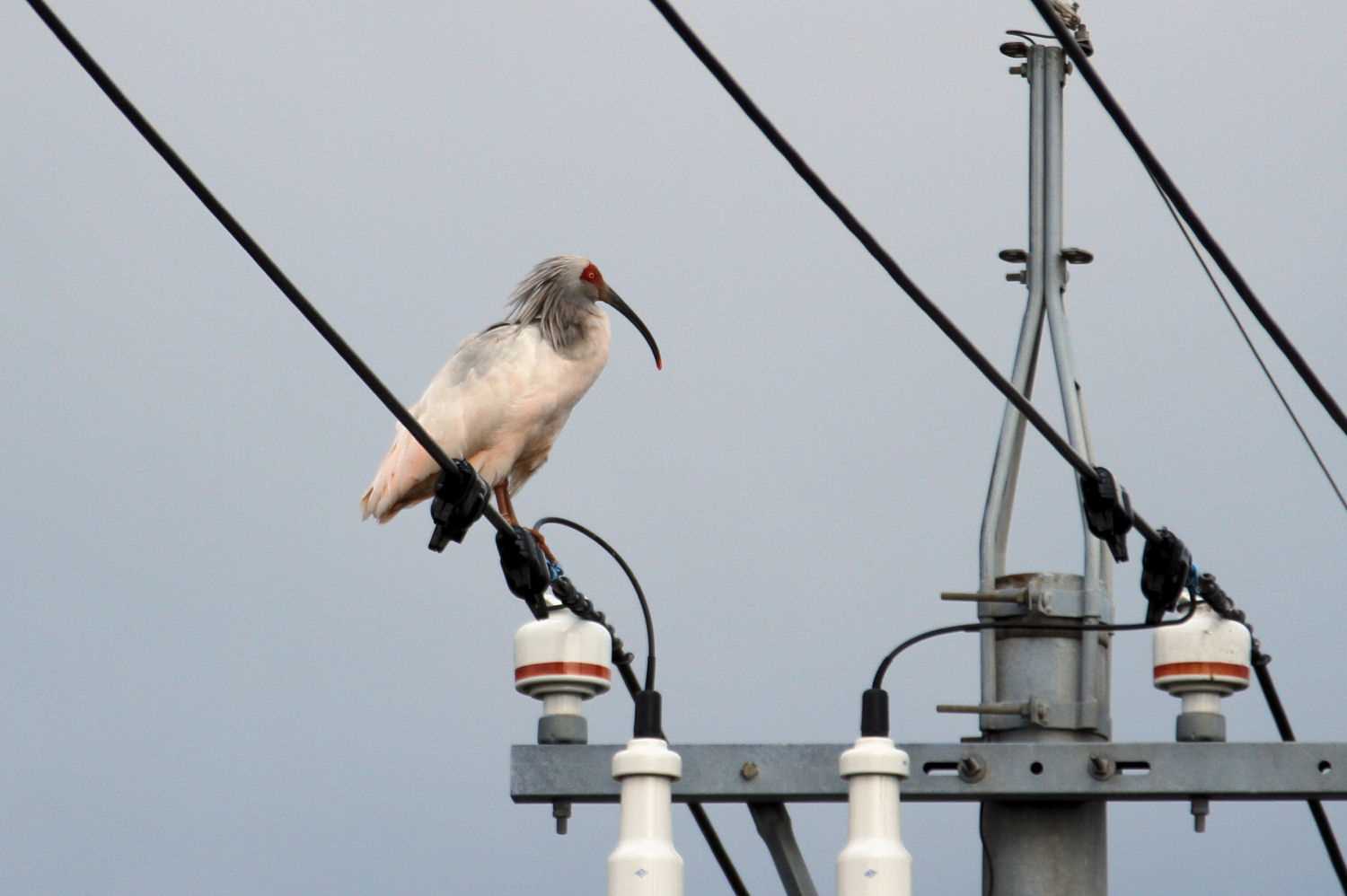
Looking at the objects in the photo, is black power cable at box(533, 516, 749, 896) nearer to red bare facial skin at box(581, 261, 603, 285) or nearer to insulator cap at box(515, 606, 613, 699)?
insulator cap at box(515, 606, 613, 699)

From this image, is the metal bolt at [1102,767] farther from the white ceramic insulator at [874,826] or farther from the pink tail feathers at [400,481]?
the pink tail feathers at [400,481]

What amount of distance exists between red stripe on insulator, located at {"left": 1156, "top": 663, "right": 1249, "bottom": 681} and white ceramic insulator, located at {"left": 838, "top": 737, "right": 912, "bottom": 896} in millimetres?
1223

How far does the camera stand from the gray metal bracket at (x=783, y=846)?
564 centimetres

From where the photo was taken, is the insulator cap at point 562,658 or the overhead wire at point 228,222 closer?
the overhead wire at point 228,222

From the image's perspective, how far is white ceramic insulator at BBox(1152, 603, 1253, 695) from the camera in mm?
5824

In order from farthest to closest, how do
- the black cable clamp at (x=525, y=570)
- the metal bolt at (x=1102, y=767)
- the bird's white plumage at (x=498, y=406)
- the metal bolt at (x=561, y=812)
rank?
the bird's white plumage at (x=498, y=406)
the black cable clamp at (x=525, y=570)
the metal bolt at (x=561, y=812)
the metal bolt at (x=1102, y=767)

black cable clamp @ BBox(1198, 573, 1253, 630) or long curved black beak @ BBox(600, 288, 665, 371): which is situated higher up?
long curved black beak @ BBox(600, 288, 665, 371)

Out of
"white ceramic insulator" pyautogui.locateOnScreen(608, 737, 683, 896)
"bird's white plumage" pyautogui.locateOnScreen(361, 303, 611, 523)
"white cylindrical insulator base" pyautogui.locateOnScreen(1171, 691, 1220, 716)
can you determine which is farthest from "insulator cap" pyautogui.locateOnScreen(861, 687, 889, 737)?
"bird's white plumage" pyautogui.locateOnScreen(361, 303, 611, 523)

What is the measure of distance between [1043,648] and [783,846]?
83cm

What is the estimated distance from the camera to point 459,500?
5.80 meters

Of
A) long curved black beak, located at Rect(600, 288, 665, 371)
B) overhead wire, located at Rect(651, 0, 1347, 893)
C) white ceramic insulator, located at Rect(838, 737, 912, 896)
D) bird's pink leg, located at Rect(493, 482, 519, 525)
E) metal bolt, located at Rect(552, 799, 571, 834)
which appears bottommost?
white ceramic insulator, located at Rect(838, 737, 912, 896)

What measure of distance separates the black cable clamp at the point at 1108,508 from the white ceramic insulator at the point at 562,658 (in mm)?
1169

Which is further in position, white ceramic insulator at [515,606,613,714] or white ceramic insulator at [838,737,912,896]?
white ceramic insulator at [515,606,613,714]

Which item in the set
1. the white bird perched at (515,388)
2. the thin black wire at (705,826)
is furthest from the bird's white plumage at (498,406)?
the thin black wire at (705,826)
